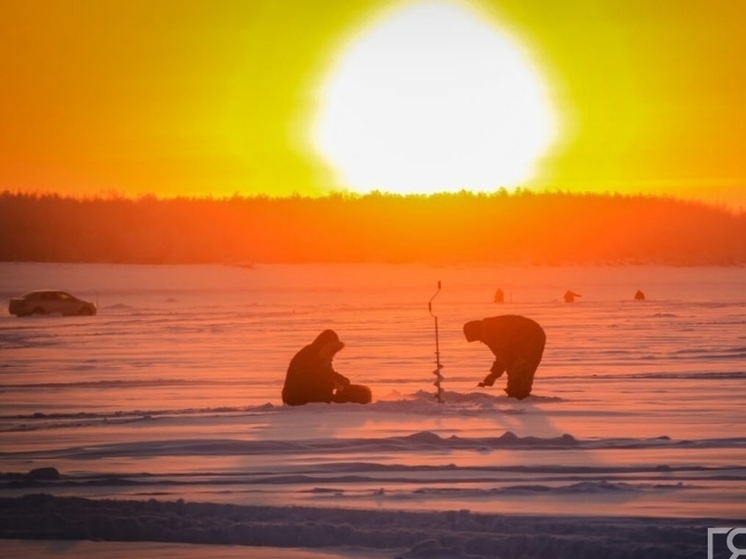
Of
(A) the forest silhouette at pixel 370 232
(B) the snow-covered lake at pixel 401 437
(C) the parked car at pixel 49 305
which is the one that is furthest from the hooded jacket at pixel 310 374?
(A) the forest silhouette at pixel 370 232

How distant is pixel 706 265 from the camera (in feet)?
351

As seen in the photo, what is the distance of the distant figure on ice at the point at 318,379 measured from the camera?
17.9 meters

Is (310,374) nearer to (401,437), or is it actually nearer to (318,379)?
(318,379)

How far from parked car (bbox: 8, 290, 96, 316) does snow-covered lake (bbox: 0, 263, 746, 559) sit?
39.2ft

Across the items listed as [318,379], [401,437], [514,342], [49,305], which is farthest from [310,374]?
[49,305]

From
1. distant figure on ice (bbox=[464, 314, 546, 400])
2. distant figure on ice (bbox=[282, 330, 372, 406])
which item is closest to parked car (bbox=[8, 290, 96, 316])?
distant figure on ice (bbox=[282, 330, 372, 406])

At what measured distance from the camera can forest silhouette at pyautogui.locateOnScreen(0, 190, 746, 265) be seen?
4281 inches

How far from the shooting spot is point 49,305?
49688mm

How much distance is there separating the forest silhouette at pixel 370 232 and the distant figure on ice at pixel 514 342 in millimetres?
79015

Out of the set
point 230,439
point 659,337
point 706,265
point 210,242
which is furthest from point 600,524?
A: point 210,242

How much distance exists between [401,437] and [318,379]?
151 inches

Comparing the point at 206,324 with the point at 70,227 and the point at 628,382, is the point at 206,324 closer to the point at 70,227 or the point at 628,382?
the point at 628,382

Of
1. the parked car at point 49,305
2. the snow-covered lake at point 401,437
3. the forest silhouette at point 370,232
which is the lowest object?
the snow-covered lake at point 401,437

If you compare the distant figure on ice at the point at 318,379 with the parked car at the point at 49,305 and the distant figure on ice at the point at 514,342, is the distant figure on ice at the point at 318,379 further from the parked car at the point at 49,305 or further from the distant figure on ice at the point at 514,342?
the parked car at the point at 49,305
